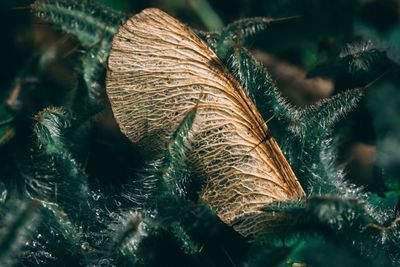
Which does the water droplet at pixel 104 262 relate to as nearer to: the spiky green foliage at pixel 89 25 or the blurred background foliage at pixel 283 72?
the blurred background foliage at pixel 283 72

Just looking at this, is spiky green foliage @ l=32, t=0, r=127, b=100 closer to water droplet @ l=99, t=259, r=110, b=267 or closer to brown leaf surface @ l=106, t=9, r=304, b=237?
brown leaf surface @ l=106, t=9, r=304, b=237

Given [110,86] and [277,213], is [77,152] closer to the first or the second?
[110,86]

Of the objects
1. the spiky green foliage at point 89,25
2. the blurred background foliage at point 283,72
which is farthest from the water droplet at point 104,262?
the spiky green foliage at point 89,25

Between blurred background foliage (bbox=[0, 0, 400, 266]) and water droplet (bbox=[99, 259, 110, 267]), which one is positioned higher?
blurred background foliage (bbox=[0, 0, 400, 266])

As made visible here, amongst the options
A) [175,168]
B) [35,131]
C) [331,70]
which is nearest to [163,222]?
[175,168]

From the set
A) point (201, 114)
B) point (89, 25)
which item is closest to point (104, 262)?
point (201, 114)

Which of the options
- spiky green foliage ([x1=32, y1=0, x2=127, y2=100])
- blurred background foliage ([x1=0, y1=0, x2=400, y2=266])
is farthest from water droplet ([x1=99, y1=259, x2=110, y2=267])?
spiky green foliage ([x1=32, y1=0, x2=127, y2=100])
